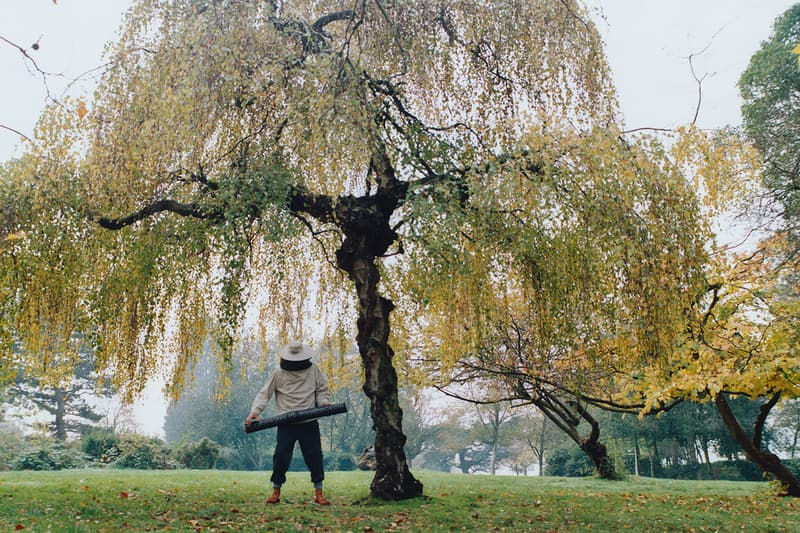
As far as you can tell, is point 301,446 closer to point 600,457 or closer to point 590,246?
point 590,246

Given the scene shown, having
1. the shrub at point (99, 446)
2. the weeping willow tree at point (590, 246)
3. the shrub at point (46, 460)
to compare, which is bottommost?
the shrub at point (46, 460)

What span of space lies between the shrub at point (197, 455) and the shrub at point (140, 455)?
938 millimetres

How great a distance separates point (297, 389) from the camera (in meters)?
7.26

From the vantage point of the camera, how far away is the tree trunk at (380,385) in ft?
25.5

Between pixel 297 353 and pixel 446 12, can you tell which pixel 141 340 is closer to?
pixel 297 353

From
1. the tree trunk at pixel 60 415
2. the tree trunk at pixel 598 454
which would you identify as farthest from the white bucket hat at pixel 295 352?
the tree trunk at pixel 60 415

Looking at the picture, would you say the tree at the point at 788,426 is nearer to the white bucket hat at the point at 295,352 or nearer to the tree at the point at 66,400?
the white bucket hat at the point at 295,352

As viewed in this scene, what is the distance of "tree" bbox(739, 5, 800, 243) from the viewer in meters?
17.4

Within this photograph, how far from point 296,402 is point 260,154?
310 cm

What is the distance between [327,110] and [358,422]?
36968 millimetres

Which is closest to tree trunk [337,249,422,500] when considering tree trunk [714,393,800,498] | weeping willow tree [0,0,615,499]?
weeping willow tree [0,0,615,499]

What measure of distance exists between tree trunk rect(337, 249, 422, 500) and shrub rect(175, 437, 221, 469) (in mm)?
15938

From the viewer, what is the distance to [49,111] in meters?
6.84

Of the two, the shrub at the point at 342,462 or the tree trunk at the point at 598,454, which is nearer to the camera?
the tree trunk at the point at 598,454
